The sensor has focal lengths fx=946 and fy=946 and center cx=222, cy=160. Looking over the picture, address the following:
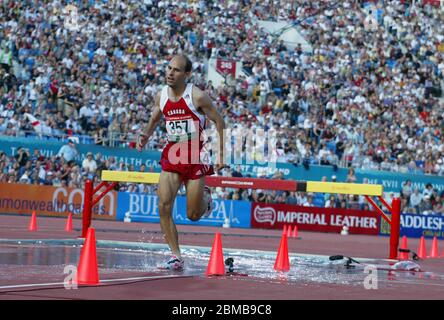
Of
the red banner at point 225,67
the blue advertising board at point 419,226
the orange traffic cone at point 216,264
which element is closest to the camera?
the orange traffic cone at point 216,264

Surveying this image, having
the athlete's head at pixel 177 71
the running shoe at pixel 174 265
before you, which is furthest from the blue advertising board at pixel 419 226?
the running shoe at pixel 174 265

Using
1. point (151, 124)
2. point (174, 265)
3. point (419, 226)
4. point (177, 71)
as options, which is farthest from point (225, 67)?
point (174, 265)

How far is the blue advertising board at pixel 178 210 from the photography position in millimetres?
31078

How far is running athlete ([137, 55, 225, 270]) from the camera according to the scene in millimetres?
11422

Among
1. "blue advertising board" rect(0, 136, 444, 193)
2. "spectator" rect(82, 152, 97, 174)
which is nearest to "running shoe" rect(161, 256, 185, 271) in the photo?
"spectator" rect(82, 152, 97, 174)

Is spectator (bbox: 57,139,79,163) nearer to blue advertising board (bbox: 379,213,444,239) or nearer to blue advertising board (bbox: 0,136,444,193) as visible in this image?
blue advertising board (bbox: 0,136,444,193)

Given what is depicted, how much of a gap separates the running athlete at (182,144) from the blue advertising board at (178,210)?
19.0 meters

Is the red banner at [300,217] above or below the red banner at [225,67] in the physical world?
below

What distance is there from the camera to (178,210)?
30906mm

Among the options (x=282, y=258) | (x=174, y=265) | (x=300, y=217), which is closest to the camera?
(x=174, y=265)

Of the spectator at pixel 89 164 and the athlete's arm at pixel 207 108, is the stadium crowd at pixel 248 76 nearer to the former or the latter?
the spectator at pixel 89 164

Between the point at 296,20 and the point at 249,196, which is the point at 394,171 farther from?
the point at 296,20

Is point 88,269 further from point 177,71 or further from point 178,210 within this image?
point 178,210

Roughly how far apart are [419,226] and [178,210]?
27.9 ft
